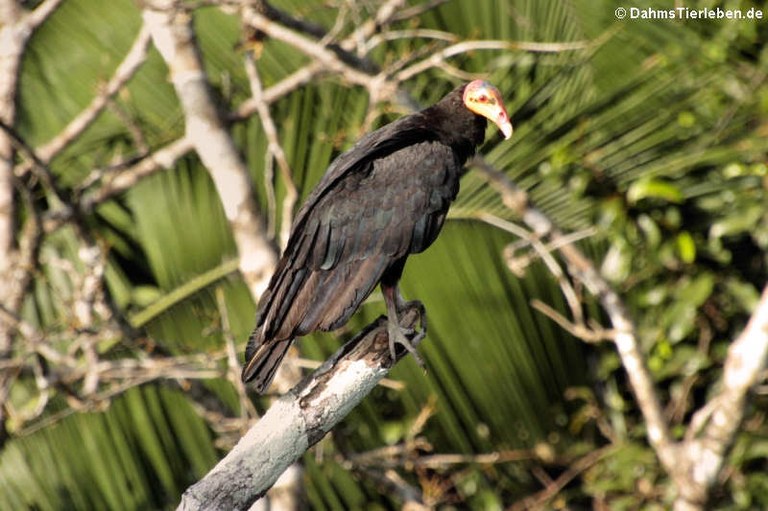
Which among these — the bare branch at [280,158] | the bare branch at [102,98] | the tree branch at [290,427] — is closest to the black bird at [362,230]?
the tree branch at [290,427]

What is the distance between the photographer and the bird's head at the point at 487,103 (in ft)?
12.6

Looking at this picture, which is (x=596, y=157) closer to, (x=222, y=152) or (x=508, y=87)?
(x=508, y=87)

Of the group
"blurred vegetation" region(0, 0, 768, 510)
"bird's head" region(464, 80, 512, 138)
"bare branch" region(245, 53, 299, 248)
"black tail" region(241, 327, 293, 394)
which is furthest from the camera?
"blurred vegetation" region(0, 0, 768, 510)

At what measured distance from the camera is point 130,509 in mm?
5566

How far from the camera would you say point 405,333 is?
3305 mm

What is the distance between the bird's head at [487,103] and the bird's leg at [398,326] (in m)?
0.66

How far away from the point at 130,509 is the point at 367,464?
1393 mm

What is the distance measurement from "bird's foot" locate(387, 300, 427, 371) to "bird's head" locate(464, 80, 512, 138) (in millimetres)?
679

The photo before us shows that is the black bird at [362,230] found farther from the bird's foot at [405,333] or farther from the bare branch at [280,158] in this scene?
the bare branch at [280,158]

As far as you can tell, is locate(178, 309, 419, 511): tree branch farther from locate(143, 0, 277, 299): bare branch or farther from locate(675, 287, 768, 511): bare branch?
locate(675, 287, 768, 511): bare branch

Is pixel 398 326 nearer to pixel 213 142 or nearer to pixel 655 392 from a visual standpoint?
pixel 213 142

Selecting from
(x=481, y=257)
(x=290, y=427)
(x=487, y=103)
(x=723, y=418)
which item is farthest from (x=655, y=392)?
(x=290, y=427)

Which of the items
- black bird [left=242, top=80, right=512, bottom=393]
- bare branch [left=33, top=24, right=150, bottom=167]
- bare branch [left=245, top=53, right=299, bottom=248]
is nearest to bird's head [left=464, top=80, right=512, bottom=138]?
black bird [left=242, top=80, right=512, bottom=393]

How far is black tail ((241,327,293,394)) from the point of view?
3.10 m
